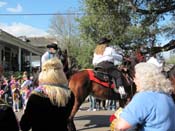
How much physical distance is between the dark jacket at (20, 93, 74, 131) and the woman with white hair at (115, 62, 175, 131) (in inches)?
41.9

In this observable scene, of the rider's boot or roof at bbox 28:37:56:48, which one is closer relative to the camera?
the rider's boot

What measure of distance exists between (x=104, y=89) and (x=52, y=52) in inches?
72.6

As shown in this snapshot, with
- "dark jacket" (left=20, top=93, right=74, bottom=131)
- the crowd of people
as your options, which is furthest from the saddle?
"dark jacket" (left=20, top=93, right=74, bottom=131)

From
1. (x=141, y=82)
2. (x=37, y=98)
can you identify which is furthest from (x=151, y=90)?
(x=37, y=98)

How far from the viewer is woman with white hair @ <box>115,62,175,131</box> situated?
13.2ft

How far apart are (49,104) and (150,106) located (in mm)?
1367

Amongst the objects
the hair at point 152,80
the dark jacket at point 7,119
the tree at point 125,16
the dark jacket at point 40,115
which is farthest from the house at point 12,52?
the hair at point 152,80

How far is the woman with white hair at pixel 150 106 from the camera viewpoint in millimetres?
4016

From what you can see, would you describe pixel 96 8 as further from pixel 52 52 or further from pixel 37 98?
pixel 37 98

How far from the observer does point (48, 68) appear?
16.6 feet

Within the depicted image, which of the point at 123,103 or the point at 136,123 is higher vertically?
the point at 136,123

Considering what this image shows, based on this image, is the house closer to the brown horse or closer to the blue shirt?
the brown horse

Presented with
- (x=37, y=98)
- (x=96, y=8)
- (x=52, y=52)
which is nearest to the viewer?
→ (x=37, y=98)

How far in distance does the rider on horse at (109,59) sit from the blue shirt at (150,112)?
302 inches
